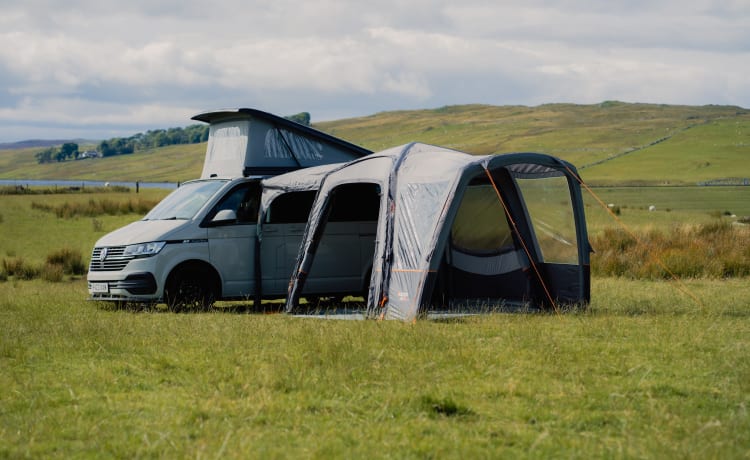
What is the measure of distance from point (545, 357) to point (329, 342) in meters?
2.08

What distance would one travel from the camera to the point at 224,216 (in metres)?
14.4

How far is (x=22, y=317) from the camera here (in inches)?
493

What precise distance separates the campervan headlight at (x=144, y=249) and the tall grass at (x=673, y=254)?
336 inches

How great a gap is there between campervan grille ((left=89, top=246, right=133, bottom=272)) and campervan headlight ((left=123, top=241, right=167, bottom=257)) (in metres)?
0.08

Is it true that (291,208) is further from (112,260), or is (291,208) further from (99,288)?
(99,288)

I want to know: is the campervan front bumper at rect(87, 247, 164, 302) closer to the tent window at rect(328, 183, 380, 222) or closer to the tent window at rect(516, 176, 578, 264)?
the tent window at rect(328, 183, 380, 222)

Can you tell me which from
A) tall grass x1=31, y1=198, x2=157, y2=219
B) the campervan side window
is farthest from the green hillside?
the campervan side window

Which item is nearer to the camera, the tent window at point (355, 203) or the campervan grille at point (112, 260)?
the campervan grille at point (112, 260)

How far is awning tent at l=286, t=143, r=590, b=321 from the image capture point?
12.1m

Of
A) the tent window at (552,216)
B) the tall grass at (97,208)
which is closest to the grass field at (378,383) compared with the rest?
the tent window at (552,216)

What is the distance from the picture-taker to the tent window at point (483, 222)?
1414 cm

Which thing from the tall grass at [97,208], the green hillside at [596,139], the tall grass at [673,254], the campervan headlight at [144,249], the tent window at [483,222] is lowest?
the tall grass at [673,254]

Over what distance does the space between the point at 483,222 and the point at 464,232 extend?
1.11 feet

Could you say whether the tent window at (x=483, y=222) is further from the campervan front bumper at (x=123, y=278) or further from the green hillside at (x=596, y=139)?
the green hillside at (x=596, y=139)
